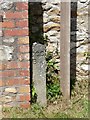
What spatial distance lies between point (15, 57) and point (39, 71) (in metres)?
0.38

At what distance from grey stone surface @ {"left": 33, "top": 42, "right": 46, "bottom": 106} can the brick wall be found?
0.56ft

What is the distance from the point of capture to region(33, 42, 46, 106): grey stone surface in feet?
12.4

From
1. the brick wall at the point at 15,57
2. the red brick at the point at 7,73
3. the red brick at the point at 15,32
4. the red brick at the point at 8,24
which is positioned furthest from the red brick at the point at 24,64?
the red brick at the point at 8,24

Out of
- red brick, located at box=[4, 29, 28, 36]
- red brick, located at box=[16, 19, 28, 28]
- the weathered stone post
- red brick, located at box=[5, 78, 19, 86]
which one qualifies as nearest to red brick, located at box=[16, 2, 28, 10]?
red brick, located at box=[16, 19, 28, 28]

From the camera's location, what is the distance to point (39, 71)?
12.7ft

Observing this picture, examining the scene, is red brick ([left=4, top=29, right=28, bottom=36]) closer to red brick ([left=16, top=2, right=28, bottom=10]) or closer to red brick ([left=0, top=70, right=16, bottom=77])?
red brick ([left=16, top=2, right=28, bottom=10])

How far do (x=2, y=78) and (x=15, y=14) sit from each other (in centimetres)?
77

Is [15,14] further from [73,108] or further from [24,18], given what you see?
[73,108]

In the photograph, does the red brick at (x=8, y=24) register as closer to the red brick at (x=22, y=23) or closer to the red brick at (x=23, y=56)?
the red brick at (x=22, y=23)

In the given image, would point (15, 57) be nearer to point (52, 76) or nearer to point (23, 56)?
point (23, 56)

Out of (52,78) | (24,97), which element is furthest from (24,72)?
(52,78)

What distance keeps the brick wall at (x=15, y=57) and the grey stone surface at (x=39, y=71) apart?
169mm

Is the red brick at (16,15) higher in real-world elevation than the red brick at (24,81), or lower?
higher

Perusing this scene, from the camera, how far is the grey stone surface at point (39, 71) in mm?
3789
